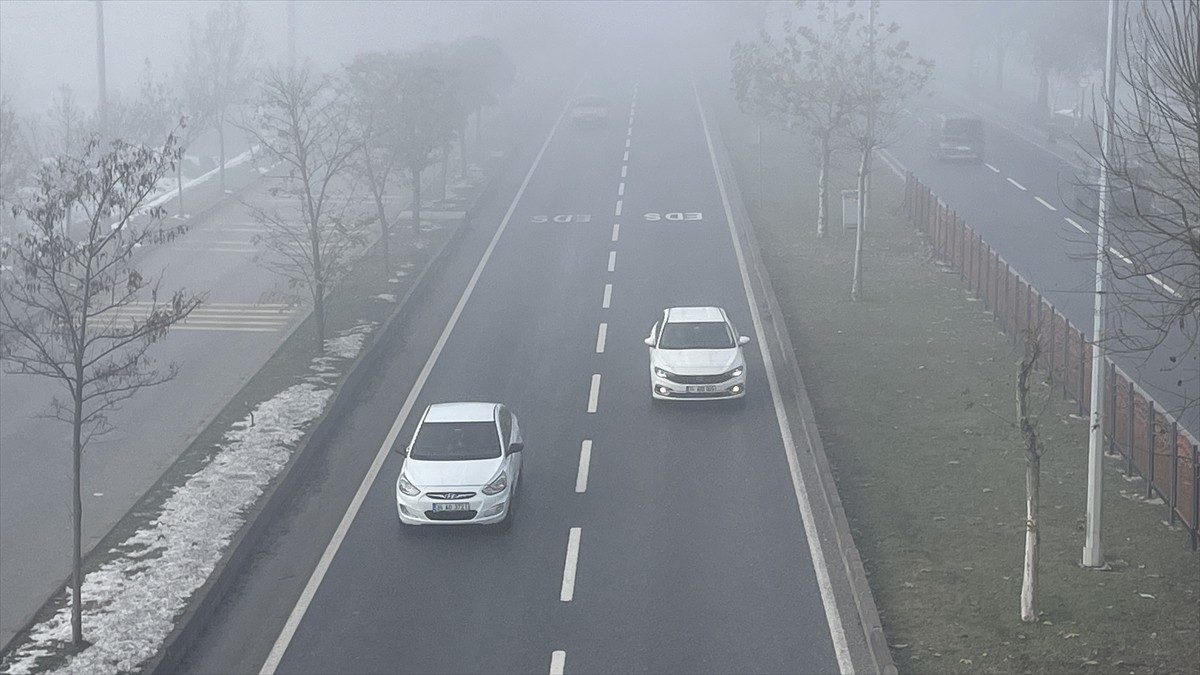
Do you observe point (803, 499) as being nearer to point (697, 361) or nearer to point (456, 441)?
point (697, 361)

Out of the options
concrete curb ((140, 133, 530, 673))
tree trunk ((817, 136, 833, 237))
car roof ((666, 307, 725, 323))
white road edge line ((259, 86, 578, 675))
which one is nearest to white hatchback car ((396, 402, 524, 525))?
white road edge line ((259, 86, 578, 675))

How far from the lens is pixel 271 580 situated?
16.5 m

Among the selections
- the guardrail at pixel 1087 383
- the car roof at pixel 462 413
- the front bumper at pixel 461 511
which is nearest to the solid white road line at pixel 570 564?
the front bumper at pixel 461 511

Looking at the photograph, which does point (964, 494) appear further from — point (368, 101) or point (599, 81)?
point (599, 81)

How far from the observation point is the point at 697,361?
2294cm

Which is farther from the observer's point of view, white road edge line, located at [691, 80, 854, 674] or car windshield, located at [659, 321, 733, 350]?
car windshield, located at [659, 321, 733, 350]

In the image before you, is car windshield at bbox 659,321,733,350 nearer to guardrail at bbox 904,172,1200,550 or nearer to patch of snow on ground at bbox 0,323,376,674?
guardrail at bbox 904,172,1200,550

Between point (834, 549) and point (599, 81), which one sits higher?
point (599, 81)

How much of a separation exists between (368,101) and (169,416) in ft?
54.2

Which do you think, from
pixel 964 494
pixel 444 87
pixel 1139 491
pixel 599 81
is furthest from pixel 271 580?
pixel 599 81

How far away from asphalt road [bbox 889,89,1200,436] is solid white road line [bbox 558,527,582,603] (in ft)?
26.6

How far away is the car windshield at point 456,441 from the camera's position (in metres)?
18.3

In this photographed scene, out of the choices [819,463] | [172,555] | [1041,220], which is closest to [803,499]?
[819,463]

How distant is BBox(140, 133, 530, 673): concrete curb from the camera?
47.0ft
